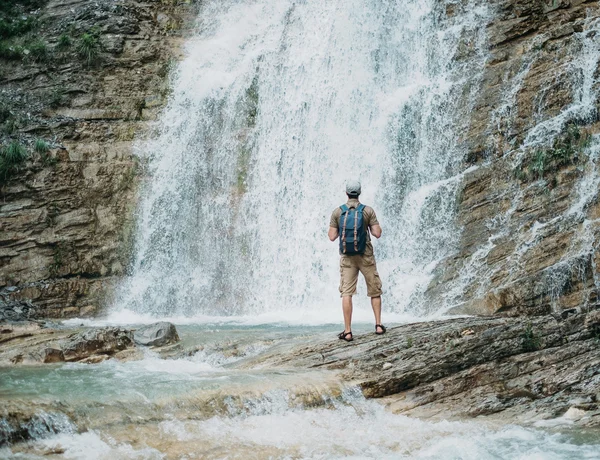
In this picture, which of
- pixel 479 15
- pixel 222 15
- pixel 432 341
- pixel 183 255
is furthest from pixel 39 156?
pixel 432 341

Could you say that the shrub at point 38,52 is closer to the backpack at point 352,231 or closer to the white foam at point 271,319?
the white foam at point 271,319

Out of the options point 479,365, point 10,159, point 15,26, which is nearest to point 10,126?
point 10,159

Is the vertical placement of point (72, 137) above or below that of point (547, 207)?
above

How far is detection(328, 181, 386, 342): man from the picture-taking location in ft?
29.2

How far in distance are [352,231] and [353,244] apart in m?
0.16

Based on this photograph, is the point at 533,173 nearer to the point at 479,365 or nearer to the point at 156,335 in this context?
the point at 479,365

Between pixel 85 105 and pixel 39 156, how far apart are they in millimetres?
2256

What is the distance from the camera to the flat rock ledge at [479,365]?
802cm

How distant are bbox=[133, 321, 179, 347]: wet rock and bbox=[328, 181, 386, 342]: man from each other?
325cm

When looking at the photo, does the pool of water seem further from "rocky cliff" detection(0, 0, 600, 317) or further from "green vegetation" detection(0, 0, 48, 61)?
"green vegetation" detection(0, 0, 48, 61)

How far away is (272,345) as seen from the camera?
10.2 metres

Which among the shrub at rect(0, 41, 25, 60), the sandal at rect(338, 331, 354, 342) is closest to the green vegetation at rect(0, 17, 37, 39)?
the shrub at rect(0, 41, 25, 60)

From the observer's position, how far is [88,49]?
65.8ft

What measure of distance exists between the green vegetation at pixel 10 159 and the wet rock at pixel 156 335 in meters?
8.00
